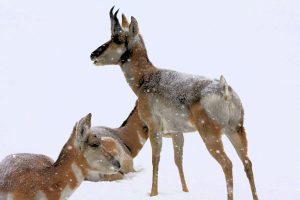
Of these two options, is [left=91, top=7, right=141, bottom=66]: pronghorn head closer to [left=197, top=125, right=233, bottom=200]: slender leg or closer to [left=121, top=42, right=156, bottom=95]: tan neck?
[left=121, top=42, right=156, bottom=95]: tan neck

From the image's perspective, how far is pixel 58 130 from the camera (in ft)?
54.8

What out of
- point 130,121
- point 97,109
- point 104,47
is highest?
point 104,47

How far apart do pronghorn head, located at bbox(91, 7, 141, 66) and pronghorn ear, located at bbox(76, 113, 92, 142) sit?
2.82m

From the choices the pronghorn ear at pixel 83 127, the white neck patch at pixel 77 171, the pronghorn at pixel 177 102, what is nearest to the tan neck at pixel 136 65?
the pronghorn at pixel 177 102

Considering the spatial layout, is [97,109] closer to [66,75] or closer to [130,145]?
[66,75]

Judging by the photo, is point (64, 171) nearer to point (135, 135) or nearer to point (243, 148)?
point (243, 148)

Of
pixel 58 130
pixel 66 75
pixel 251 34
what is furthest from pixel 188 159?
pixel 251 34

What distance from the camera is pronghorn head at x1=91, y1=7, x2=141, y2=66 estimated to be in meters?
9.41

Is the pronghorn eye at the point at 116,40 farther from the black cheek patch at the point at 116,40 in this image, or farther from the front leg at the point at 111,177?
the front leg at the point at 111,177

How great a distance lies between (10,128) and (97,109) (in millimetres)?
4054

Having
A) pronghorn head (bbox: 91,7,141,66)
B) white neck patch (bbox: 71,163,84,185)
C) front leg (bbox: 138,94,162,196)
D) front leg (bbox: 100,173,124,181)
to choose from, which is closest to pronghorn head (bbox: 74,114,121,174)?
white neck patch (bbox: 71,163,84,185)

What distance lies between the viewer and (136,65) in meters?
9.63

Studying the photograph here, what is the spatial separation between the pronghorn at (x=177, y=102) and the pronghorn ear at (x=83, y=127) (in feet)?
5.85

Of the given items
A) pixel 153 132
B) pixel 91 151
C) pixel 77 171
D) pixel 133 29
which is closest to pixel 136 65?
pixel 133 29
